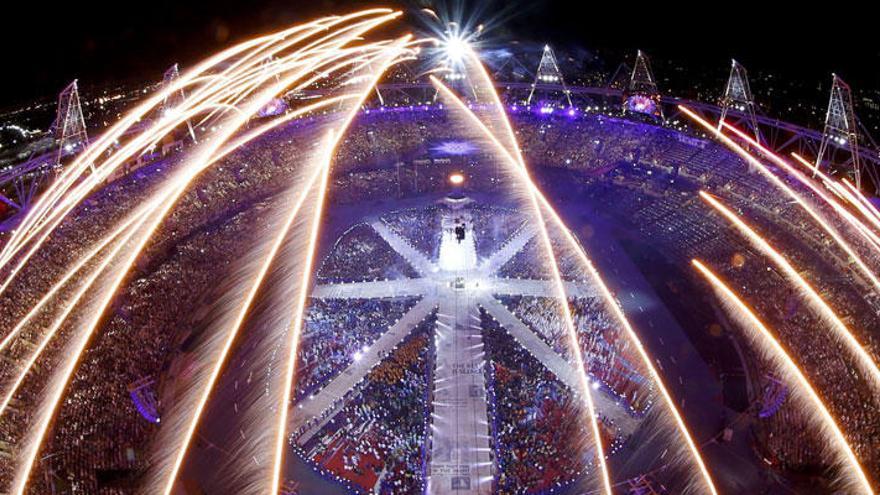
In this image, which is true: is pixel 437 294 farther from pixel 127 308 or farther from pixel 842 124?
pixel 842 124

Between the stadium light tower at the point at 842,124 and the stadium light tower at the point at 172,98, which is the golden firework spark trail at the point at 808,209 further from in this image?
the stadium light tower at the point at 172,98

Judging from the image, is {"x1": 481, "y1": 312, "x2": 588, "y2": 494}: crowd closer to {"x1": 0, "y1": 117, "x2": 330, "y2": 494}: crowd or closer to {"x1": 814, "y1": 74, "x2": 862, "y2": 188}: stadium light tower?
{"x1": 0, "y1": 117, "x2": 330, "y2": 494}: crowd

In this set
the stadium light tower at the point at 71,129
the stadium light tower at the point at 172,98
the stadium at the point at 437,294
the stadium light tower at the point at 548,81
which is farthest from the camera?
the stadium light tower at the point at 548,81

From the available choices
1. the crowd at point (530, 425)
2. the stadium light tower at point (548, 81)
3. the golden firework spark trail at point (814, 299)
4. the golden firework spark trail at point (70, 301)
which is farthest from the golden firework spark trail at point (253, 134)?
the golden firework spark trail at point (814, 299)

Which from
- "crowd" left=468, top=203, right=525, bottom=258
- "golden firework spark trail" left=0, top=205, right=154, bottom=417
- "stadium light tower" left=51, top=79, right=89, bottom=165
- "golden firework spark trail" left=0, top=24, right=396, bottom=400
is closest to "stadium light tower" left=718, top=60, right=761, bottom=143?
"crowd" left=468, top=203, right=525, bottom=258

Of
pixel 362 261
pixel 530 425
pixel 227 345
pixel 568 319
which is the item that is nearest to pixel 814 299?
pixel 568 319

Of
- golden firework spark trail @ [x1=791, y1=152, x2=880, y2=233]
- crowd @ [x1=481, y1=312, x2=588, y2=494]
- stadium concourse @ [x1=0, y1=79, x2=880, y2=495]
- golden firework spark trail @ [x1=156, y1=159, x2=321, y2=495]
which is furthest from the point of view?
golden firework spark trail @ [x1=791, y1=152, x2=880, y2=233]

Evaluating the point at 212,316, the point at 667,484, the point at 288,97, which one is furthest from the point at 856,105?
the point at 212,316
